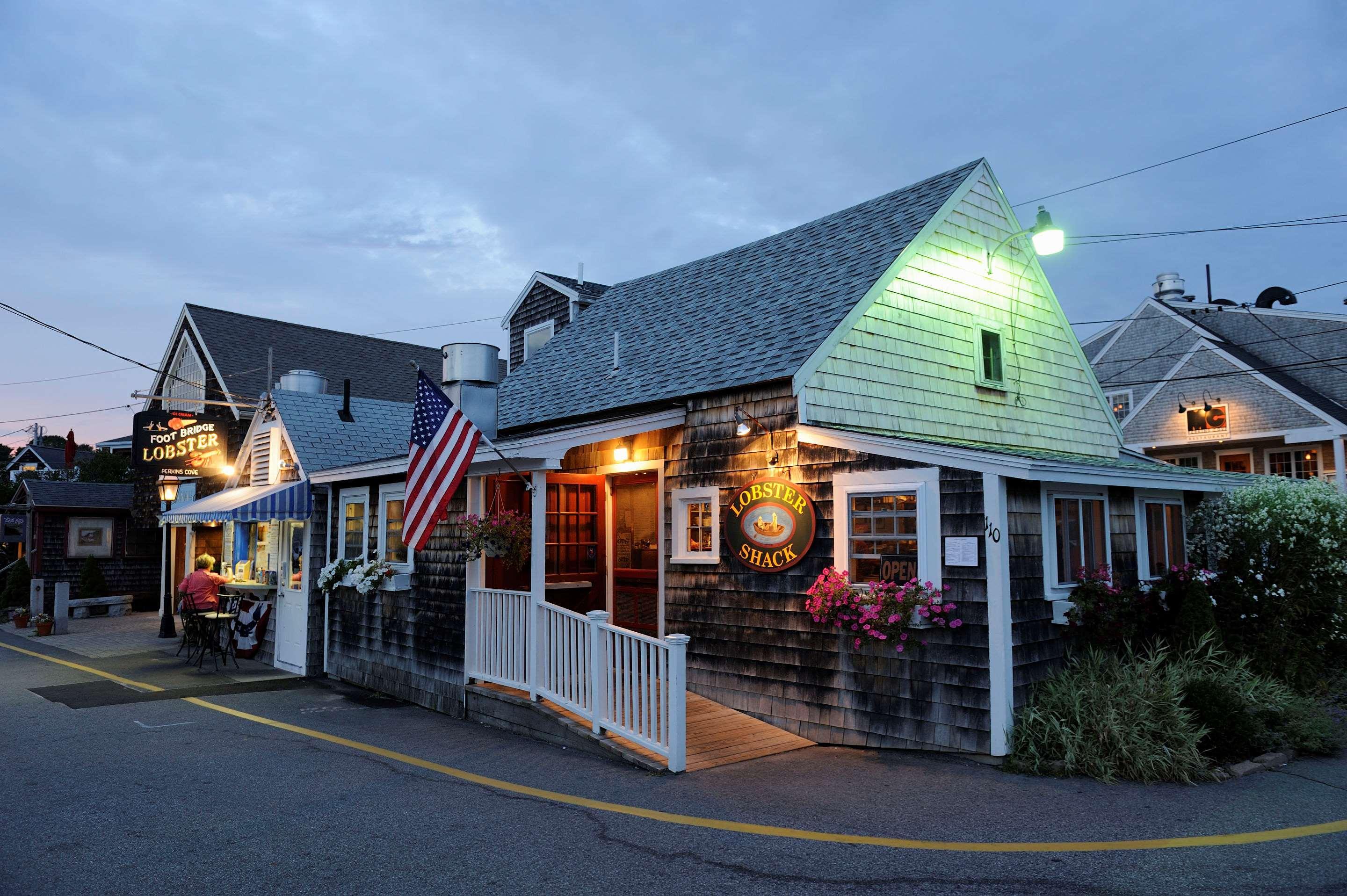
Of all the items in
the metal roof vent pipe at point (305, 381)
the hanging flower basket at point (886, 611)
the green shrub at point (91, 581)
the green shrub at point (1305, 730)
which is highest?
the metal roof vent pipe at point (305, 381)

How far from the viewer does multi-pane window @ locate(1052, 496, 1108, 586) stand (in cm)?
823

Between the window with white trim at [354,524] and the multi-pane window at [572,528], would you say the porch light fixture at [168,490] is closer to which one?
the window with white trim at [354,524]

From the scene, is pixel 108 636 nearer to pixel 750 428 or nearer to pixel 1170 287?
pixel 750 428

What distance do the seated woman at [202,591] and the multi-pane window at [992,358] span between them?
1267 centimetres

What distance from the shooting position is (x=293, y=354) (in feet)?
78.2

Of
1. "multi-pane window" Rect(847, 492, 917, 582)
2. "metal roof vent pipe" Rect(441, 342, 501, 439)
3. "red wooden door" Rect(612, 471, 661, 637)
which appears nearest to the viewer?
"multi-pane window" Rect(847, 492, 917, 582)

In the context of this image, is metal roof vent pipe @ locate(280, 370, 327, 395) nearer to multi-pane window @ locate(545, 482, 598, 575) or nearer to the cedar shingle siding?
the cedar shingle siding

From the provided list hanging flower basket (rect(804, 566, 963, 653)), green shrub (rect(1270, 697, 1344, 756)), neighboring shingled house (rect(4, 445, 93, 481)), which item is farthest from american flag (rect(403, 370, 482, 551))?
neighboring shingled house (rect(4, 445, 93, 481))

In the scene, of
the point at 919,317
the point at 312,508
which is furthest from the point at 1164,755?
the point at 312,508

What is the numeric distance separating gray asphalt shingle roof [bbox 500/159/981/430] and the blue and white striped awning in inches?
130

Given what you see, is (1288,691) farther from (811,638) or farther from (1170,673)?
(811,638)

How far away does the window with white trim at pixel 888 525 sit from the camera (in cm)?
778

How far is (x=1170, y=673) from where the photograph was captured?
296 inches

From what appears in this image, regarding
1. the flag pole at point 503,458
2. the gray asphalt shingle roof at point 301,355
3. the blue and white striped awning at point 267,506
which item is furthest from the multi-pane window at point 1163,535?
the gray asphalt shingle roof at point 301,355
